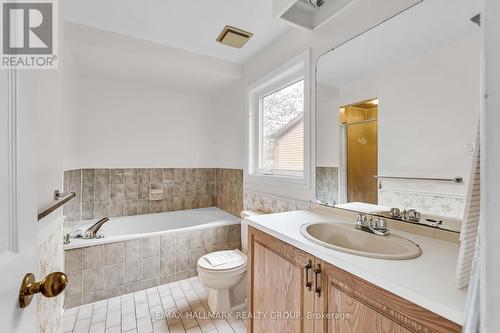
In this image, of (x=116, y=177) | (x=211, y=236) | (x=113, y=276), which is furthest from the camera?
(x=116, y=177)

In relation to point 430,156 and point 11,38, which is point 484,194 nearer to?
point 430,156

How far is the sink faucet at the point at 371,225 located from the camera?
1112mm

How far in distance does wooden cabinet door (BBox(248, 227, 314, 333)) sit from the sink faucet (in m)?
0.42

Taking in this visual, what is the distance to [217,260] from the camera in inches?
72.3

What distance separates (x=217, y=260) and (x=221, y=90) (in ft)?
7.62

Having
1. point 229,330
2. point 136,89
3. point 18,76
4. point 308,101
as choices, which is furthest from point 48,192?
point 136,89

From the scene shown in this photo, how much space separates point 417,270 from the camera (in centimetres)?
74

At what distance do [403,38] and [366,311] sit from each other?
1.32 meters

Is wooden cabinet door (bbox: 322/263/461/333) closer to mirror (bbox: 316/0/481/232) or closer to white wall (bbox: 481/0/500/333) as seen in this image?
white wall (bbox: 481/0/500/333)

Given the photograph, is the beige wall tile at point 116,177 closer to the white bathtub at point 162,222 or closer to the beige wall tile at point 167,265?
the white bathtub at point 162,222

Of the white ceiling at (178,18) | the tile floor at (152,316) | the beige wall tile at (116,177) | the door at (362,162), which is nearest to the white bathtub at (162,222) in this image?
the beige wall tile at (116,177)

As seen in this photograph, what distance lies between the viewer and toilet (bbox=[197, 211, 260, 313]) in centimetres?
173

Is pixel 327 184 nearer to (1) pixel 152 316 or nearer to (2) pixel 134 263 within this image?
(1) pixel 152 316

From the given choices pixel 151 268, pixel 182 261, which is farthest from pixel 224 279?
pixel 151 268
